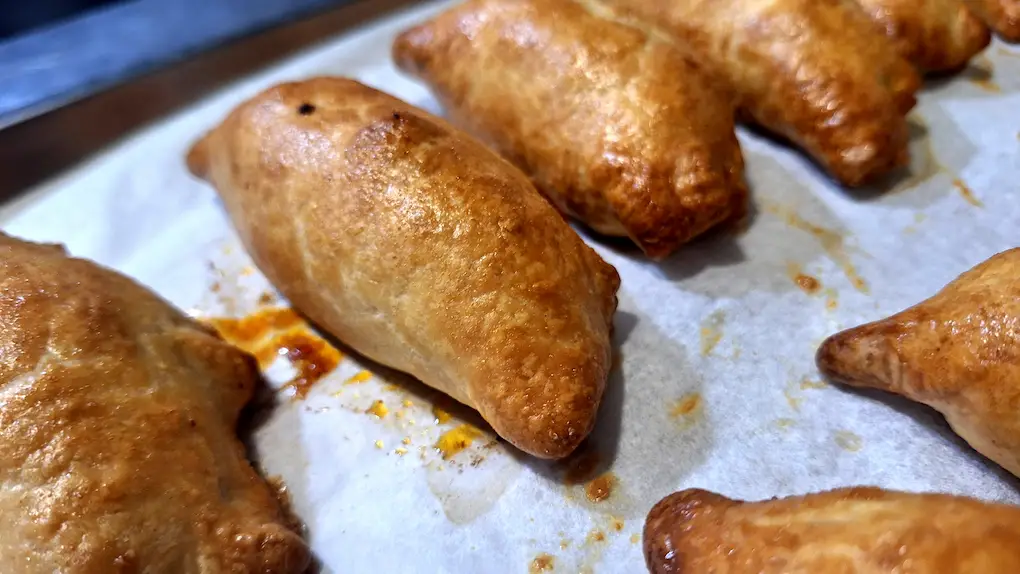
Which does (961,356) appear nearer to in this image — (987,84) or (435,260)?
(435,260)

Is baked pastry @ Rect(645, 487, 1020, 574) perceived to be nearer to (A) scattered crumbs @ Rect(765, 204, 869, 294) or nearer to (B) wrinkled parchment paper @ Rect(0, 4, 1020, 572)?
(B) wrinkled parchment paper @ Rect(0, 4, 1020, 572)

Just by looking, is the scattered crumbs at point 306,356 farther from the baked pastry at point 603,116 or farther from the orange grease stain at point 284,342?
the baked pastry at point 603,116

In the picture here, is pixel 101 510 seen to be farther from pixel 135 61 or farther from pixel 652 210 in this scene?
pixel 135 61

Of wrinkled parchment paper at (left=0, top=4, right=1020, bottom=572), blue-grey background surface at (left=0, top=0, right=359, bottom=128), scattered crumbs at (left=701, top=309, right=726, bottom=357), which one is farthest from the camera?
blue-grey background surface at (left=0, top=0, right=359, bottom=128)

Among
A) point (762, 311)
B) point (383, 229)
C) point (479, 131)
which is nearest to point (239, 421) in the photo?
point (383, 229)

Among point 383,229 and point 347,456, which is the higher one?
point 383,229

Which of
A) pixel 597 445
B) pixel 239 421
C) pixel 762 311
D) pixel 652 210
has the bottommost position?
pixel 239 421

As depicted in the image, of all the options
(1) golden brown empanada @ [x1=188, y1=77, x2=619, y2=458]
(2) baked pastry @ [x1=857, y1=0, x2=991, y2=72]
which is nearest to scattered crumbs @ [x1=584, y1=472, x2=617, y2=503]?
(1) golden brown empanada @ [x1=188, y1=77, x2=619, y2=458]

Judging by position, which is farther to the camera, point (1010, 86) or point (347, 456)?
point (1010, 86)

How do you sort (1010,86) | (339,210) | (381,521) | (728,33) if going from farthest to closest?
(1010,86) < (728,33) < (339,210) < (381,521)
